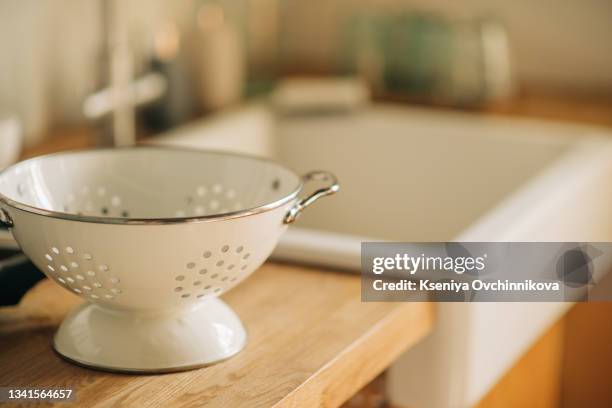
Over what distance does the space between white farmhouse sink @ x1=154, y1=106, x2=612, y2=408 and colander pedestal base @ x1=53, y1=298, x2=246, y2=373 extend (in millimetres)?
561

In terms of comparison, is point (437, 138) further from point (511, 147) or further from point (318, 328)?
point (318, 328)

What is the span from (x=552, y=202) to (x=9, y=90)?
0.91 meters

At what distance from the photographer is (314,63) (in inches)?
97.5

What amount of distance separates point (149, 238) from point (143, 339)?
13 centimetres

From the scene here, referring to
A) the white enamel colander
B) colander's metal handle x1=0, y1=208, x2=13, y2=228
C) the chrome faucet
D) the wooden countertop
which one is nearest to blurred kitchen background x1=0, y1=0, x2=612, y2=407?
the chrome faucet

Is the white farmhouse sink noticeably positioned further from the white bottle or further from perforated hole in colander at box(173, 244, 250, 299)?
perforated hole in colander at box(173, 244, 250, 299)

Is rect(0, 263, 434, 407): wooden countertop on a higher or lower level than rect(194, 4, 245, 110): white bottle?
lower

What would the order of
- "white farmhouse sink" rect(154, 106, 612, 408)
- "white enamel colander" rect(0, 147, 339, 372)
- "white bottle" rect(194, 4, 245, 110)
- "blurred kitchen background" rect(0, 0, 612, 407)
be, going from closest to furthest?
1. "white enamel colander" rect(0, 147, 339, 372)
2. "white farmhouse sink" rect(154, 106, 612, 408)
3. "blurred kitchen background" rect(0, 0, 612, 407)
4. "white bottle" rect(194, 4, 245, 110)

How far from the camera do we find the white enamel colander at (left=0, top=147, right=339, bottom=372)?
85cm

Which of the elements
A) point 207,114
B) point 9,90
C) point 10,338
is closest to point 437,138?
point 207,114

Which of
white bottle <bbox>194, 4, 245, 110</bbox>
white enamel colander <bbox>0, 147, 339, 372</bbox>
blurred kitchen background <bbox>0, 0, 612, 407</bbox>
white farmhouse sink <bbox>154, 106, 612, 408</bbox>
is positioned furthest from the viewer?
white bottle <bbox>194, 4, 245, 110</bbox>

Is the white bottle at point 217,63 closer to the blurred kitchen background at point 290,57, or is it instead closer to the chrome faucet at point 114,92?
the blurred kitchen background at point 290,57

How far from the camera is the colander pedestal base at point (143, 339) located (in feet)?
3.01

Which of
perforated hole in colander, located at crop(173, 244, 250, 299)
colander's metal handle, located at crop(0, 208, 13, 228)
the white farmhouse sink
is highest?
colander's metal handle, located at crop(0, 208, 13, 228)
